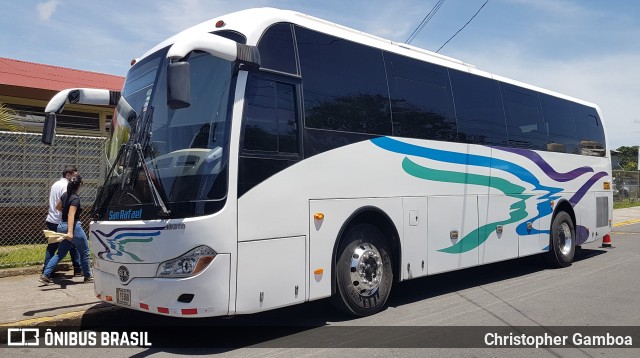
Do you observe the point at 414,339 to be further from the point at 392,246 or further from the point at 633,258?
the point at 633,258

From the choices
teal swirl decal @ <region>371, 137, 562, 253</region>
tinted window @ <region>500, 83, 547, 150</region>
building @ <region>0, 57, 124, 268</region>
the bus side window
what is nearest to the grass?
building @ <region>0, 57, 124, 268</region>

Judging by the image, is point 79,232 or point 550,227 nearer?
point 79,232

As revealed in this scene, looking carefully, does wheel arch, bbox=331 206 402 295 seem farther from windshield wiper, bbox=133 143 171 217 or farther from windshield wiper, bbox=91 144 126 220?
windshield wiper, bbox=91 144 126 220

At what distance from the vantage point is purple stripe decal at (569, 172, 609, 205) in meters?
11.7

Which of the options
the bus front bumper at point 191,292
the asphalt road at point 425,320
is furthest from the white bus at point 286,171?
the asphalt road at point 425,320

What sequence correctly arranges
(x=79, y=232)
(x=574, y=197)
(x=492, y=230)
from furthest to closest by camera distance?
(x=574, y=197) → (x=492, y=230) → (x=79, y=232)

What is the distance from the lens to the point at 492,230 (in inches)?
→ 361

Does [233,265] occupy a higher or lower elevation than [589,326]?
higher

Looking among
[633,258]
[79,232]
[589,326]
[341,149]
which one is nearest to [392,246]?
[341,149]

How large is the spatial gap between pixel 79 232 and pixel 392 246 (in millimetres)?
5030

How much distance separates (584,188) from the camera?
39.7 ft

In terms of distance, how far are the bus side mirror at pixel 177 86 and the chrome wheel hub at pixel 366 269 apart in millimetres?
3060

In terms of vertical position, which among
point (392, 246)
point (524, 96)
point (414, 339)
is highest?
point (524, 96)

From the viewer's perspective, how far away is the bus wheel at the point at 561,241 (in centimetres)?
1089
